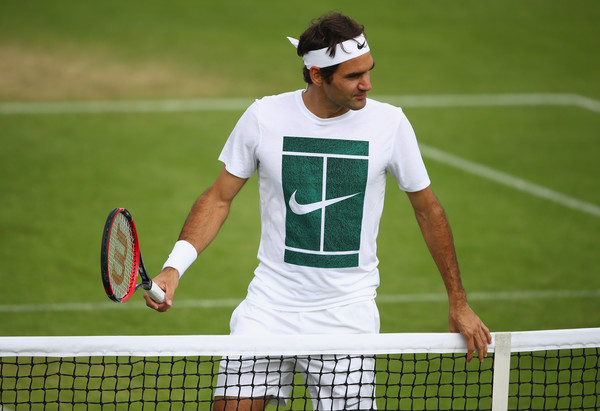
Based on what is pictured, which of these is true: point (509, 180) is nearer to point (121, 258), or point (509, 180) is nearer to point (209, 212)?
point (209, 212)

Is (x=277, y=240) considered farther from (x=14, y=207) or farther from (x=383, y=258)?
(x=14, y=207)

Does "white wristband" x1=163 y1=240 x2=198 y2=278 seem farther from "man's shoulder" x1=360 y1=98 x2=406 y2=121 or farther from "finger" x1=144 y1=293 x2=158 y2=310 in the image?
"man's shoulder" x1=360 y1=98 x2=406 y2=121

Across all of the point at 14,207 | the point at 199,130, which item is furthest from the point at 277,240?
the point at 199,130

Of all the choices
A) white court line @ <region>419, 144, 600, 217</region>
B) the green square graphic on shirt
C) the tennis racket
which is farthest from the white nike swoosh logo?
white court line @ <region>419, 144, 600, 217</region>

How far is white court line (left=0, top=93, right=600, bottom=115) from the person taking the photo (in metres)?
14.5

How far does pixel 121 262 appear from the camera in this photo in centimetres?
455

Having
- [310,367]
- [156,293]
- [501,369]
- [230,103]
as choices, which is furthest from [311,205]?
[230,103]

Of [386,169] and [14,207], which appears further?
[14,207]

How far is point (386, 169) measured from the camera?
5.11m

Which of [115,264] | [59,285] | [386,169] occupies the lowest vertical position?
[59,285]

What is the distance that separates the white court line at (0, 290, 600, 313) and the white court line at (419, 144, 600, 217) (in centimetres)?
226

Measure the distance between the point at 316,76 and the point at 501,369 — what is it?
181 centimetres

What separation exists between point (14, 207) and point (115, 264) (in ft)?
23.2

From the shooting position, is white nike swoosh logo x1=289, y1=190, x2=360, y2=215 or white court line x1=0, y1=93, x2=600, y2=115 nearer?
white nike swoosh logo x1=289, y1=190, x2=360, y2=215
